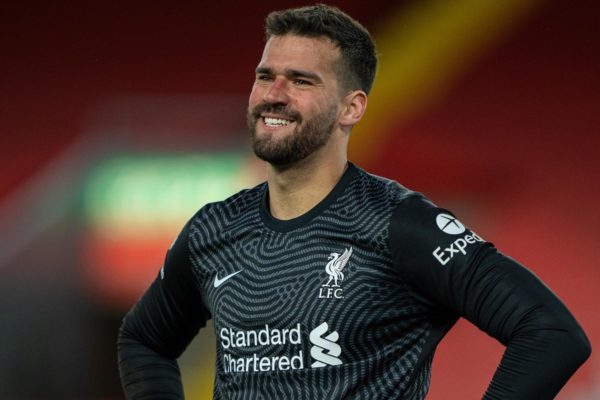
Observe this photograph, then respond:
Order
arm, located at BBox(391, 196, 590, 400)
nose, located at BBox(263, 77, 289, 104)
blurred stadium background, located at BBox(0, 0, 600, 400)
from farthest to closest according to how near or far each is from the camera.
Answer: blurred stadium background, located at BBox(0, 0, 600, 400) → nose, located at BBox(263, 77, 289, 104) → arm, located at BBox(391, 196, 590, 400)

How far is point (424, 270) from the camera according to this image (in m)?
1.69

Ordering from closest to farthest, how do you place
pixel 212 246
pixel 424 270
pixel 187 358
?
pixel 424 270, pixel 212 246, pixel 187 358

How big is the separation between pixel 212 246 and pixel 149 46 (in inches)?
62.9

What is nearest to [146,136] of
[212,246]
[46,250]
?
[46,250]

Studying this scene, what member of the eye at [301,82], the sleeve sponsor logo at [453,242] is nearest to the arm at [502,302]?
the sleeve sponsor logo at [453,242]

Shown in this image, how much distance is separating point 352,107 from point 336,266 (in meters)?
0.33

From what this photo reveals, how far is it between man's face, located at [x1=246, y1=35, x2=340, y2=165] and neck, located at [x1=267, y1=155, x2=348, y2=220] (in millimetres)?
24

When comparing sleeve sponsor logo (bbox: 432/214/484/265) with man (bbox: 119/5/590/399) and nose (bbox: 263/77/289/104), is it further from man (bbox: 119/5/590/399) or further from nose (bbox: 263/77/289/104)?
nose (bbox: 263/77/289/104)

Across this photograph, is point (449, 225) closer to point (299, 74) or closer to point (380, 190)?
point (380, 190)

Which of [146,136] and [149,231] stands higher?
[146,136]

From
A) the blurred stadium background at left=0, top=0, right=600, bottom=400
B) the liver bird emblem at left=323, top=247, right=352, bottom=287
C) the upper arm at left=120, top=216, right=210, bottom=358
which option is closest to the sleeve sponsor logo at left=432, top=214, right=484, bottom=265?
the liver bird emblem at left=323, top=247, right=352, bottom=287

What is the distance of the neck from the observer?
188 centimetres

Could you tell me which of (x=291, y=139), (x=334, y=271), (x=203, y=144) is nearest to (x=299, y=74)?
(x=291, y=139)

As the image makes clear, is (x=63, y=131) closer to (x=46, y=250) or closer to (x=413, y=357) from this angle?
(x=46, y=250)
